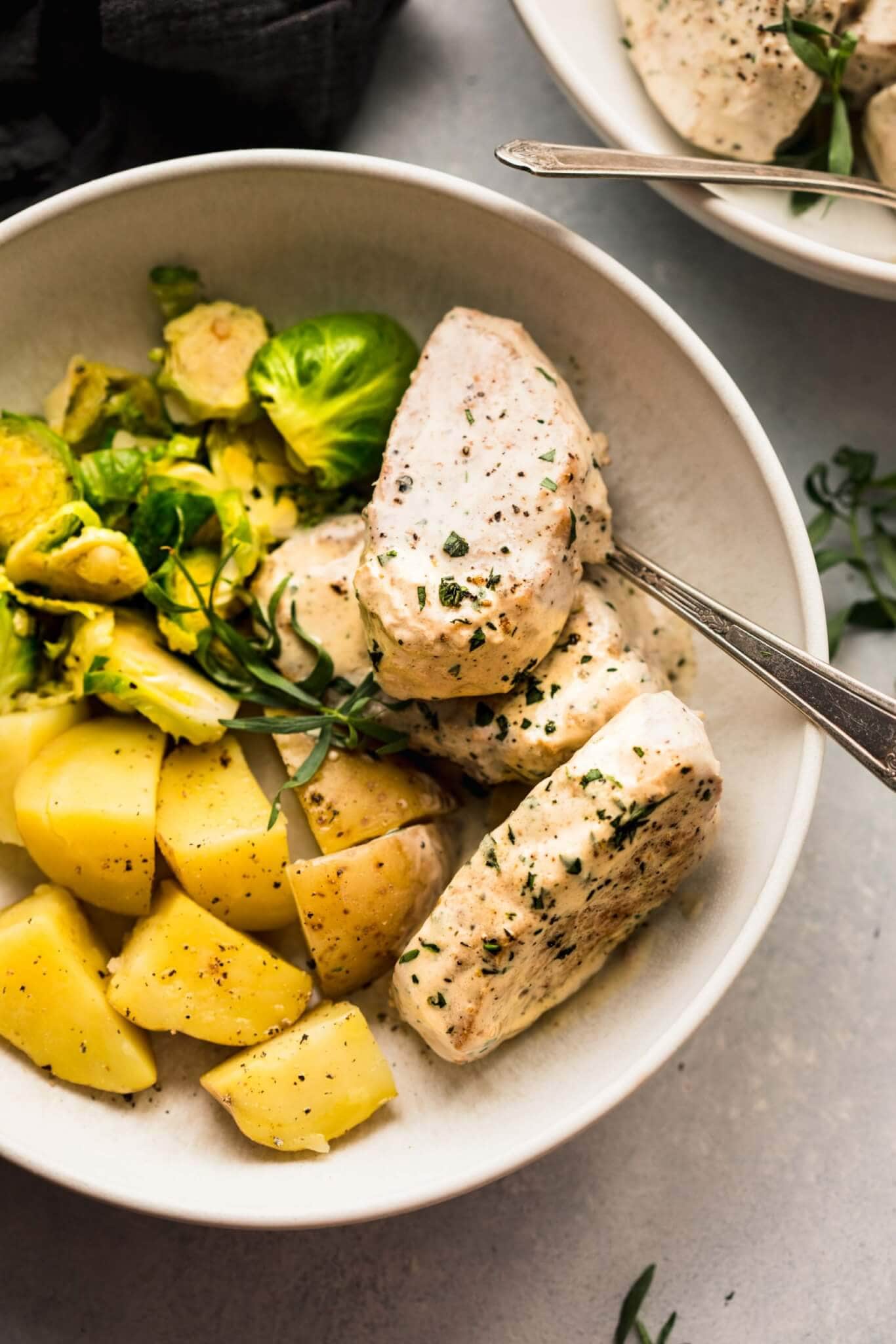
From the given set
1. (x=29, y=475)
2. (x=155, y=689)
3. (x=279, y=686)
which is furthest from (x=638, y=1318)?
(x=29, y=475)

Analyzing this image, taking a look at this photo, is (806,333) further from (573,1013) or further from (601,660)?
(573,1013)

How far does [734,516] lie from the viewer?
8.04 feet

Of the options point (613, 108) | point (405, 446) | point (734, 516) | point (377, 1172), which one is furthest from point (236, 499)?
point (377, 1172)

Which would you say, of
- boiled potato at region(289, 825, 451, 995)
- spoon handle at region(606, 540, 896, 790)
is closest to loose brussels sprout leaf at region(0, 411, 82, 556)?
boiled potato at region(289, 825, 451, 995)

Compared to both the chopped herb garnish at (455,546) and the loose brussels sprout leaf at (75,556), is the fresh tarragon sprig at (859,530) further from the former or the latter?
the loose brussels sprout leaf at (75,556)

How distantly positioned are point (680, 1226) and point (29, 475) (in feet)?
7.40

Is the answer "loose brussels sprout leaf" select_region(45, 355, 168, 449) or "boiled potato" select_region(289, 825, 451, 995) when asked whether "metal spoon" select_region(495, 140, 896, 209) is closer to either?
"loose brussels sprout leaf" select_region(45, 355, 168, 449)

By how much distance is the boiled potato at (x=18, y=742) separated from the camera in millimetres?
2344

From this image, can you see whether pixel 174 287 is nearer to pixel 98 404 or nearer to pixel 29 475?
pixel 98 404

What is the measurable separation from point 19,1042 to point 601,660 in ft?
4.61

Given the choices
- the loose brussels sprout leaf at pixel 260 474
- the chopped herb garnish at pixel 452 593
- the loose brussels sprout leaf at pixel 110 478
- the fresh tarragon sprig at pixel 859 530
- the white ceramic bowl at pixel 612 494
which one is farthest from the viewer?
the fresh tarragon sprig at pixel 859 530

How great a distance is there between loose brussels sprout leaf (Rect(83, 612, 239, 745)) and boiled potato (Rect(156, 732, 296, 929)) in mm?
82

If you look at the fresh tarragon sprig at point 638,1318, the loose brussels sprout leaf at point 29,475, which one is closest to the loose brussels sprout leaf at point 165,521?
the loose brussels sprout leaf at point 29,475

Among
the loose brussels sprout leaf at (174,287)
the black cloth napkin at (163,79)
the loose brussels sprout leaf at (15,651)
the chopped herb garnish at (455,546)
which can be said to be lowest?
the loose brussels sprout leaf at (15,651)
